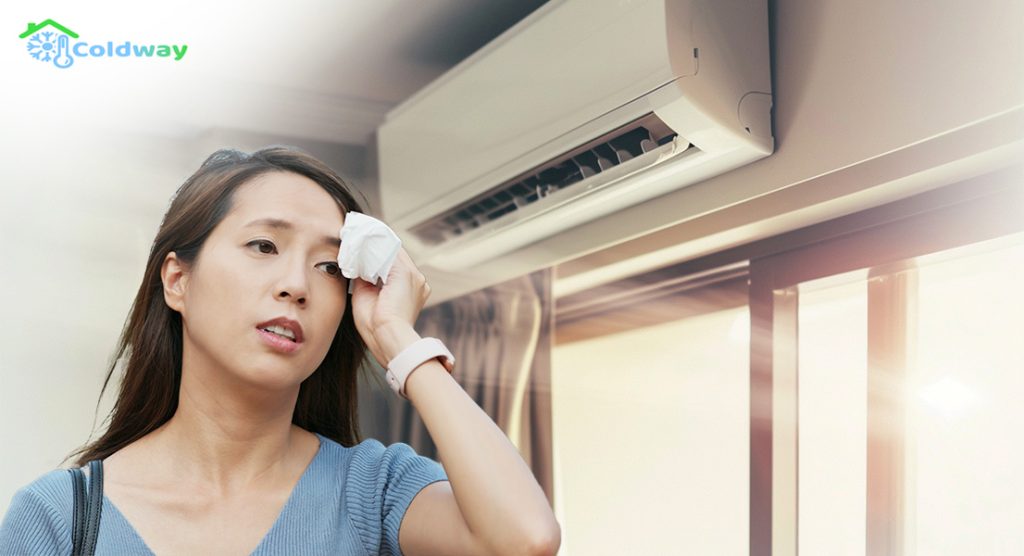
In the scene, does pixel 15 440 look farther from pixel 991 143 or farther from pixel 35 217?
pixel 991 143

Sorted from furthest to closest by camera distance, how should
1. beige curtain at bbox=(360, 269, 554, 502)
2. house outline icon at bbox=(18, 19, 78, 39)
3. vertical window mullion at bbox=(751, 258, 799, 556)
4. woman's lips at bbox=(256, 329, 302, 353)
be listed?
beige curtain at bbox=(360, 269, 554, 502) < house outline icon at bbox=(18, 19, 78, 39) < vertical window mullion at bbox=(751, 258, 799, 556) < woman's lips at bbox=(256, 329, 302, 353)

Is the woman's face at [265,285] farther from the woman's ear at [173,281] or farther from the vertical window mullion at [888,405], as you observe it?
Answer: the vertical window mullion at [888,405]

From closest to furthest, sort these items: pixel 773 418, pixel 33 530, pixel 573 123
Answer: pixel 33 530 < pixel 573 123 < pixel 773 418

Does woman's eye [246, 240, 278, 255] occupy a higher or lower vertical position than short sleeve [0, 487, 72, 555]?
higher

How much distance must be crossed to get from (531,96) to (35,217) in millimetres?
1822

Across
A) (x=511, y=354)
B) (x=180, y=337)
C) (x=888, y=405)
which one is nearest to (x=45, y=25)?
(x=511, y=354)

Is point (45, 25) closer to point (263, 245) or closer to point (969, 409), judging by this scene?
point (263, 245)

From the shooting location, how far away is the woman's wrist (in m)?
1.44

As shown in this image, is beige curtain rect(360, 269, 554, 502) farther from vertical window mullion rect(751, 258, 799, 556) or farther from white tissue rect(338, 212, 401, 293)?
white tissue rect(338, 212, 401, 293)

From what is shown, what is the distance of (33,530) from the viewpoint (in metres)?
1.29

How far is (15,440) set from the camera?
3510mm

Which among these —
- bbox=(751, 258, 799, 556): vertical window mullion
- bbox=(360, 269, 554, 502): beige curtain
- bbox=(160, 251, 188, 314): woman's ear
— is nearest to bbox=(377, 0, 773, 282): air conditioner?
bbox=(360, 269, 554, 502): beige curtain

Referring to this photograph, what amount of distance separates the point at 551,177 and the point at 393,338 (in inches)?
61.3

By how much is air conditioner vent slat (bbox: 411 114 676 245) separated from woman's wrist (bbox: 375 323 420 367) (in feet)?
3.93
